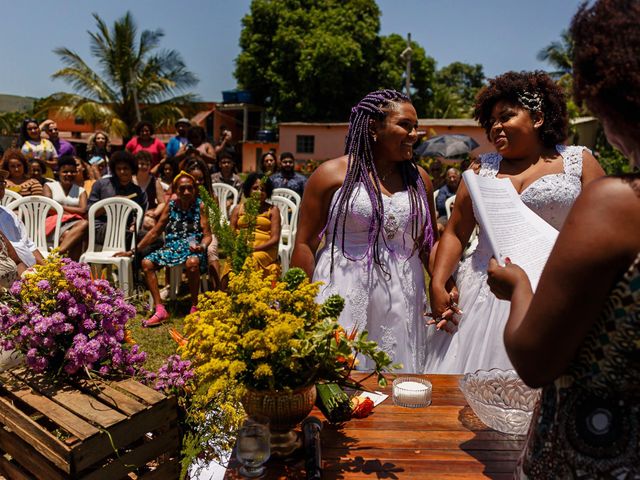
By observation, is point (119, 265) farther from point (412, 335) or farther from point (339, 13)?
point (339, 13)

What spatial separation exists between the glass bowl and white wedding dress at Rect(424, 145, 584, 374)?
3.03ft

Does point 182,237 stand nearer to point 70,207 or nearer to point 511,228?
point 70,207

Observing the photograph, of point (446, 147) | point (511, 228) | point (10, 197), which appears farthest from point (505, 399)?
point (446, 147)

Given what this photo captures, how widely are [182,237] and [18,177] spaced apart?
2516mm

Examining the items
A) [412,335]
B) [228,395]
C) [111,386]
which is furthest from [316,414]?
[412,335]

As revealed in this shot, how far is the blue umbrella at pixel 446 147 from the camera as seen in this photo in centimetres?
1550

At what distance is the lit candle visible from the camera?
6.74 feet

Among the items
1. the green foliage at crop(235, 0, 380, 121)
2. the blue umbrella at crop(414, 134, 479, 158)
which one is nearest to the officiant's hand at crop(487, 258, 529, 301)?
the blue umbrella at crop(414, 134, 479, 158)

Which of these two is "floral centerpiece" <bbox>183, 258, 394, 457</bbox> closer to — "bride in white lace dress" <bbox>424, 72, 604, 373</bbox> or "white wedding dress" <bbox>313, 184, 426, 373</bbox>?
"white wedding dress" <bbox>313, 184, 426, 373</bbox>

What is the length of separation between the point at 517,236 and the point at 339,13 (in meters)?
32.3

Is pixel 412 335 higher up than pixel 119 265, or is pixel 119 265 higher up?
pixel 412 335

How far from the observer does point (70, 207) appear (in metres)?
7.09

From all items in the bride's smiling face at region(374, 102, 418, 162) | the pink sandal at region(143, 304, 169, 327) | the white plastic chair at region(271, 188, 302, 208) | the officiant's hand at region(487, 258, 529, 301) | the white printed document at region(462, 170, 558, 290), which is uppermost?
the bride's smiling face at region(374, 102, 418, 162)

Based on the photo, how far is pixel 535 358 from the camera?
43.2 inches
